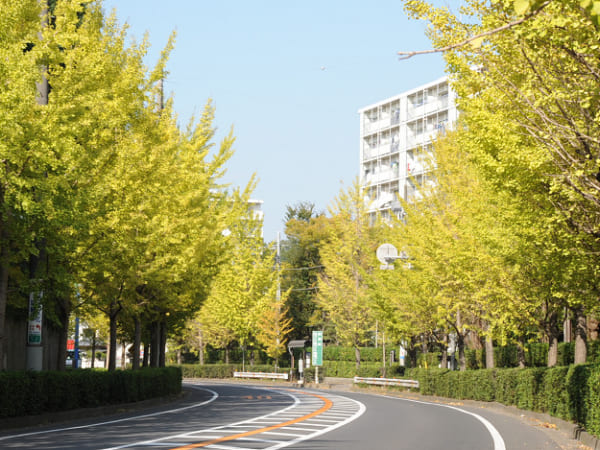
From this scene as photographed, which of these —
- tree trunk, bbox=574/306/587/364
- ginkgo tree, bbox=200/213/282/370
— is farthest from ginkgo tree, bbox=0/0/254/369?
ginkgo tree, bbox=200/213/282/370

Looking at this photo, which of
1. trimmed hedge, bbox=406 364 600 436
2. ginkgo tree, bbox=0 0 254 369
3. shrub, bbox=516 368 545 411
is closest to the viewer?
trimmed hedge, bbox=406 364 600 436

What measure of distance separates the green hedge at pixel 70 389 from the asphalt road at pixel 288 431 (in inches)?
26.3

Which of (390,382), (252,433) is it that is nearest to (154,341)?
(390,382)

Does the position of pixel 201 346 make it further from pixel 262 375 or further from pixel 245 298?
pixel 262 375

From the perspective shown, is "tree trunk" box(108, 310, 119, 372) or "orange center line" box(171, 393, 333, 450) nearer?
"orange center line" box(171, 393, 333, 450)

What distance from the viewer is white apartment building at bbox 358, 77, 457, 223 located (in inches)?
3290

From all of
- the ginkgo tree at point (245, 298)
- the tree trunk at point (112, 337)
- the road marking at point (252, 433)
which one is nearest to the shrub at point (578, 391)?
the road marking at point (252, 433)

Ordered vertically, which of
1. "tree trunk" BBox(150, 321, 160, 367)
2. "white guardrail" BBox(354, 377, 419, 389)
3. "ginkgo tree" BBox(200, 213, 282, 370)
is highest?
"ginkgo tree" BBox(200, 213, 282, 370)

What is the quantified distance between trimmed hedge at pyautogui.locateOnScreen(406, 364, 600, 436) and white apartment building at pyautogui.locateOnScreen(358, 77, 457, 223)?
50.8 meters

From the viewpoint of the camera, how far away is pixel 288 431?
612 inches

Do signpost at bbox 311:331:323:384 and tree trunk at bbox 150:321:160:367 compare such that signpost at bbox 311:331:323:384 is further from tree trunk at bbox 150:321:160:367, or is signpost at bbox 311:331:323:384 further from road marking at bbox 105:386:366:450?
road marking at bbox 105:386:366:450

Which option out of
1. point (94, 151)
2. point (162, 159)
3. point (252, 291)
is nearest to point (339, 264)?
point (252, 291)

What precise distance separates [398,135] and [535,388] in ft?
234

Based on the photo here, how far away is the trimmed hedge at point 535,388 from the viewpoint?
14320mm
